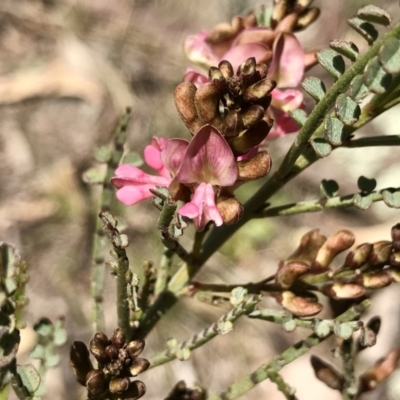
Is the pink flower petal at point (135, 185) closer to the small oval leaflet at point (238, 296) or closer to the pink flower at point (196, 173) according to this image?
the pink flower at point (196, 173)

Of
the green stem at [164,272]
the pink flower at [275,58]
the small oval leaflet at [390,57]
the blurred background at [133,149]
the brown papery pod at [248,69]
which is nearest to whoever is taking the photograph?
the small oval leaflet at [390,57]

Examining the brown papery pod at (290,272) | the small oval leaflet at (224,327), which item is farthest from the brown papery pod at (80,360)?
the brown papery pod at (290,272)

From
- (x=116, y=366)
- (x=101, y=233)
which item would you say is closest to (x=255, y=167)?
(x=116, y=366)

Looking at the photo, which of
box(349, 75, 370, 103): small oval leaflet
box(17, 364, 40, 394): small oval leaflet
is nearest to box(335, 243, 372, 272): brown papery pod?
box(349, 75, 370, 103): small oval leaflet

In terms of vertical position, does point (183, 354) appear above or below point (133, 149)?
above

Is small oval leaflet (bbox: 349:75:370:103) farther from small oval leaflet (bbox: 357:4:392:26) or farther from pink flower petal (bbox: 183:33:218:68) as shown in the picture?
pink flower petal (bbox: 183:33:218:68)

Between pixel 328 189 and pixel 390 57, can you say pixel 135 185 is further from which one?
pixel 390 57
